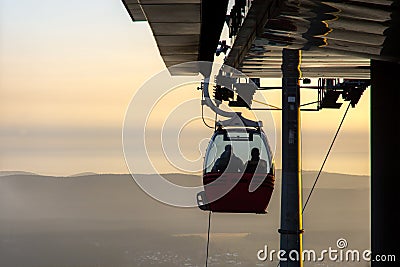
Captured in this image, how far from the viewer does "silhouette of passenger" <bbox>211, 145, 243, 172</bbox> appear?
33344 millimetres

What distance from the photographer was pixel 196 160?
36.9m

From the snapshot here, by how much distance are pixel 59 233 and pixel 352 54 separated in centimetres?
7558

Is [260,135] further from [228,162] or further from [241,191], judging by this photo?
[241,191]

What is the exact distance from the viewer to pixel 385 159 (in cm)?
2638

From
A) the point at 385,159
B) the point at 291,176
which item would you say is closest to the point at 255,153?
the point at 291,176

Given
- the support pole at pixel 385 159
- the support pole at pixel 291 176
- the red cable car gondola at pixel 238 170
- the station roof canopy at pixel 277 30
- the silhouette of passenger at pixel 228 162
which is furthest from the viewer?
the support pole at pixel 291 176

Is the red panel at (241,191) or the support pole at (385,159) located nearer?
the support pole at (385,159)

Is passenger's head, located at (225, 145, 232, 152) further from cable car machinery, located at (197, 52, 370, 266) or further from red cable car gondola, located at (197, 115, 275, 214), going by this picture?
cable car machinery, located at (197, 52, 370, 266)

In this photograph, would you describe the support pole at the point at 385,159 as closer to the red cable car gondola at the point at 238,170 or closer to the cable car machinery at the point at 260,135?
the cable car machinery at the point at 260,135

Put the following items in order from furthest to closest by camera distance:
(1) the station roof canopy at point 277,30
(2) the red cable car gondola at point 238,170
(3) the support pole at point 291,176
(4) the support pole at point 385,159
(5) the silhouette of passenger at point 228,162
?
(3) the support pole at point 291,176 < (5) the silhouette of passenger at point 228,162 < (2) the red cable car gondola at point 238,170 < (4) the support pole at point 385,159 < (1) the station roof canopy at point 277,30

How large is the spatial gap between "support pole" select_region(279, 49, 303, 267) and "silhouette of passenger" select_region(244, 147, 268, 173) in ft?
9.87

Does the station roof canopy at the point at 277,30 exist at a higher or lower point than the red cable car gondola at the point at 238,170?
higher

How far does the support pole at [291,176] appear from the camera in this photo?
119ft

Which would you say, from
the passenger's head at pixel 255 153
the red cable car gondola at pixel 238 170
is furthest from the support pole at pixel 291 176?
the passenger's head at pixel 255 153
